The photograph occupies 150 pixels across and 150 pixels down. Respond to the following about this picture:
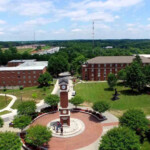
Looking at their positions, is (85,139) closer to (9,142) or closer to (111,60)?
(9,142)

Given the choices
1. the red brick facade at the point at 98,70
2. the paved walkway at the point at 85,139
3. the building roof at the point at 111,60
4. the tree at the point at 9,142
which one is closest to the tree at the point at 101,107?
the paved walkway at the point at 85,139

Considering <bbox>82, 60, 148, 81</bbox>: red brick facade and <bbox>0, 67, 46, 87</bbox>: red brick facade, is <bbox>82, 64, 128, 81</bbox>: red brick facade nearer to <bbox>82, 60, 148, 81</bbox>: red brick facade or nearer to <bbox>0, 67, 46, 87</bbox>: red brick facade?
<bbox>82, 60, 148, 81</bbox>: red brick facade

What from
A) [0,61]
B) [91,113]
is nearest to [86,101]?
[91,113]

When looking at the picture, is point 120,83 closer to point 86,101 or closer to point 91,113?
point 86,101

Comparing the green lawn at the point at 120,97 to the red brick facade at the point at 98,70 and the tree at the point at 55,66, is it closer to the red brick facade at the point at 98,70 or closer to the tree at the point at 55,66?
the red brick facade at the point at 98,70

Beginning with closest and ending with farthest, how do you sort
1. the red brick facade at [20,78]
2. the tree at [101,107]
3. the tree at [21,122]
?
the tree at [21,122], the tree at [101,107], the red brick facade at [20,78]

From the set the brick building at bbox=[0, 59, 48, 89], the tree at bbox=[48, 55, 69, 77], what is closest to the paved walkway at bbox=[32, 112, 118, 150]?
the brick building at bbox=[0, 59, 48, 89]
